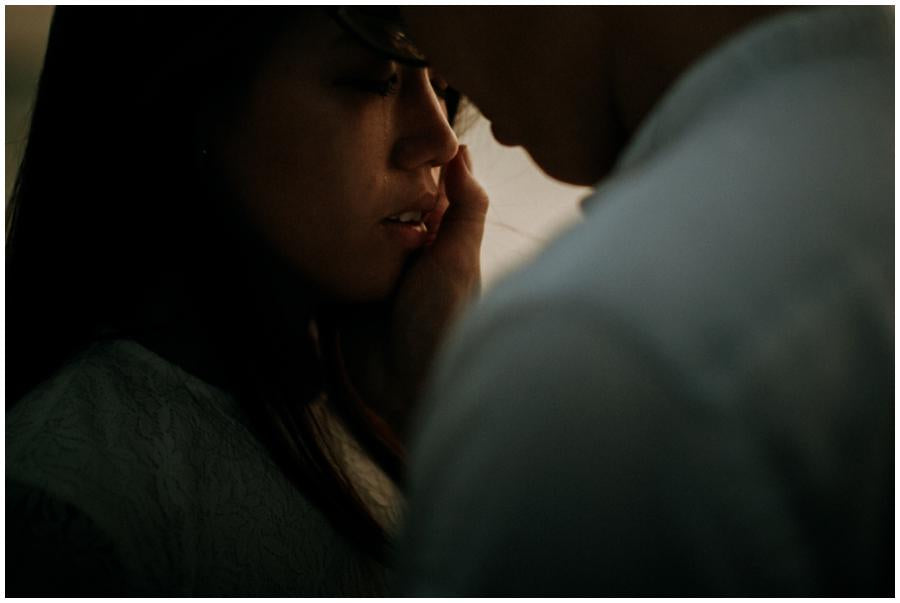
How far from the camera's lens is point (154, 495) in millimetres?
852

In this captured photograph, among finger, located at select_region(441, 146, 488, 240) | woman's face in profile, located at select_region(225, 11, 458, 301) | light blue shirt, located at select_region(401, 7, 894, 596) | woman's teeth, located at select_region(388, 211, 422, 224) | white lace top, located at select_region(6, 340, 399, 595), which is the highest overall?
light blue shirt, located at select_region(401, 7, 894, 596)

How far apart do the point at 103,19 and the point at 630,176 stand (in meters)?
0.75

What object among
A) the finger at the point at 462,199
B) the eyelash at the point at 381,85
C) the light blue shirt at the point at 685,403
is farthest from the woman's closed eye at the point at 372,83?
the light blue shirt at the point at 685,403

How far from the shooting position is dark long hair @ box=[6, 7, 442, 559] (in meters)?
0.95

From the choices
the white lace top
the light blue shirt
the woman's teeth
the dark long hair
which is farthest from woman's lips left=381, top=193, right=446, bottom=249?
the light blue shirt

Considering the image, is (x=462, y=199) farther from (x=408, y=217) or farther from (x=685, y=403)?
(x=685, y=403)

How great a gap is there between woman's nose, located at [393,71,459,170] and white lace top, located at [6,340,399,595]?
373mm

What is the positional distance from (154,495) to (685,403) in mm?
673

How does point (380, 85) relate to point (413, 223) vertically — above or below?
above

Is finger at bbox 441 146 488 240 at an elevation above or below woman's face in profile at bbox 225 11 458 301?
below

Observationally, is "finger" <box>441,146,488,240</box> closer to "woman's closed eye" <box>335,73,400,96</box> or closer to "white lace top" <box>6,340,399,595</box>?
"woman's closed eye" <box>335,73,400,96</box>

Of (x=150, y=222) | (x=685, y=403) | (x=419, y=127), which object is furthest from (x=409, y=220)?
(x=685, y=403)

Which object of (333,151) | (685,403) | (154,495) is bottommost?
(154,495)

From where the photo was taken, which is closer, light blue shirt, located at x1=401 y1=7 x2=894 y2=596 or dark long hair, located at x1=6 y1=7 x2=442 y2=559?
light blue shirt, located at x1=401 y1=7 x2=894 y2=596
